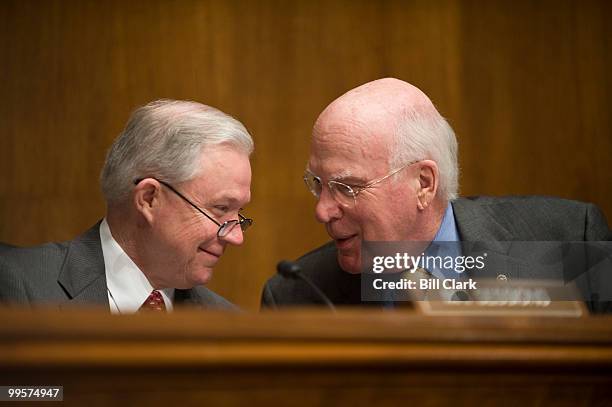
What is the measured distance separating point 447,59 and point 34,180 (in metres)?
1.76

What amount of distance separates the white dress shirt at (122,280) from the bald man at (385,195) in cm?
44

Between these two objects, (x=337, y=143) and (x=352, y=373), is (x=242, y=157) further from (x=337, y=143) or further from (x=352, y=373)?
(x=352, y=373)

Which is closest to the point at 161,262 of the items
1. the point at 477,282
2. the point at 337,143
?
the point at 337,143

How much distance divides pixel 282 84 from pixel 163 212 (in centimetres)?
124

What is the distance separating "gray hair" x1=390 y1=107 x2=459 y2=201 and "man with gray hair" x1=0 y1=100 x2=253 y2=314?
1.60ft

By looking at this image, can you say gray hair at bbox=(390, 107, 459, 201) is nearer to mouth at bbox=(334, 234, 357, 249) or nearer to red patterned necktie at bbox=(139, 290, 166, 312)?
mouth at bbox=(334, 234, 357, 249)

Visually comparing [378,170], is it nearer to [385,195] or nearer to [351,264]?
[385,195]

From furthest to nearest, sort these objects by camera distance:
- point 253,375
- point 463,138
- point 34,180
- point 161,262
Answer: point 463,138 < point 34,180 < point 161,262 < point 253,375

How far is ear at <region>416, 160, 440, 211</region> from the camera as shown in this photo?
2900 mm

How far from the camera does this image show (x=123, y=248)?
2725 millimetres

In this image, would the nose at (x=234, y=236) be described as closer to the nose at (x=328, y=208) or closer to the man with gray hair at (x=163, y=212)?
the man with gray hair at (x=163, y=212)

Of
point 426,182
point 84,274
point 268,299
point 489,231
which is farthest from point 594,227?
point 84,274

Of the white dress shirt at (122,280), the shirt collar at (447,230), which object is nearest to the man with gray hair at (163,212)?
the white dress shirt at (122,280)

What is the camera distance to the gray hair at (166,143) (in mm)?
2713
